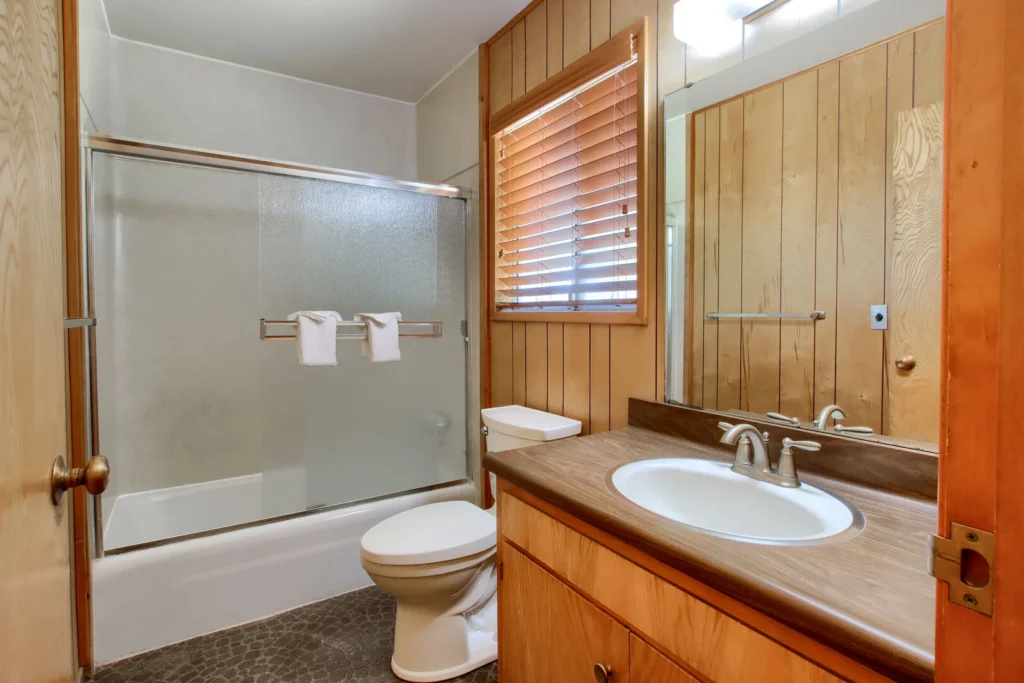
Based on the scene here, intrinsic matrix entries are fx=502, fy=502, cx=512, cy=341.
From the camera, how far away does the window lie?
1582mm

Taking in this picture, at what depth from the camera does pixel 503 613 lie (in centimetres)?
128

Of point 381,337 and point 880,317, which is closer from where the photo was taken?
point 880,317

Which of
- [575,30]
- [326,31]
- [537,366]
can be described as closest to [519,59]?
[575,30]

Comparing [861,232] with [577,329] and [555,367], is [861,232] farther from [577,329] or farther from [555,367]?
[555,367]

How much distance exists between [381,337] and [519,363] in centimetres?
63

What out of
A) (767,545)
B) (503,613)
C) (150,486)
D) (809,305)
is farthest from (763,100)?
(150,486)

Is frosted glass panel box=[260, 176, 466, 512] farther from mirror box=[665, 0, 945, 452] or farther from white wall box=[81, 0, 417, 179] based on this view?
mirror box=[665, 0, 945, 452]

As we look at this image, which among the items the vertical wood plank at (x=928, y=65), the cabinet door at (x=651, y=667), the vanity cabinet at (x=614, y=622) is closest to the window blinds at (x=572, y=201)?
the vertical wood plank at (x=928, y=65)

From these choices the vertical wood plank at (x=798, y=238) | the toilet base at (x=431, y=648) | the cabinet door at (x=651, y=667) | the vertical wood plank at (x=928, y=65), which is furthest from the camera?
the toilet base at (x=431, y=648)

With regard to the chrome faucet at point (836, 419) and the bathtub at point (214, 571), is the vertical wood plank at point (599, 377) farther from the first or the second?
the bathtub at point (214, 571)

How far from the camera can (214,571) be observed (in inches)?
73.8

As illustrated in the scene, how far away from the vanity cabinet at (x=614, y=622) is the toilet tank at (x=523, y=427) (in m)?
0.45

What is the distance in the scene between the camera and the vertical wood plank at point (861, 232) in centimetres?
104

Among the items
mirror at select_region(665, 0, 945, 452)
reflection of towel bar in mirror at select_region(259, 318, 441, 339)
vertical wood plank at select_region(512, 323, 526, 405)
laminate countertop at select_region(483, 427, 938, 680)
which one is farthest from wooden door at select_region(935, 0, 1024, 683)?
reflection of towel bar in mirror at select_region(259, 318, 441, 339)
